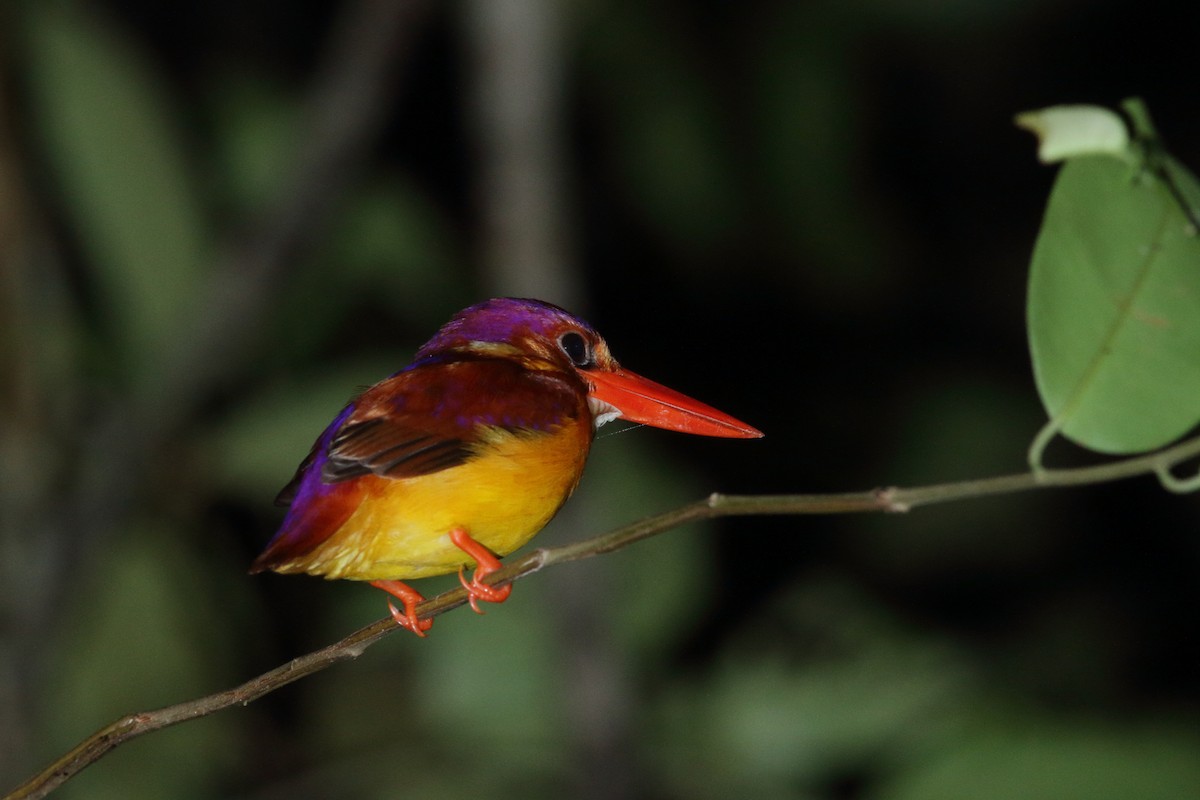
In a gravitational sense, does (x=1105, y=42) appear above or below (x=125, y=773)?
above

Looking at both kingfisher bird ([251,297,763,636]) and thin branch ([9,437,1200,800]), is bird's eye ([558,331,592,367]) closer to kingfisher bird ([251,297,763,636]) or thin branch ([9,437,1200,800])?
kingfisher bird ([251,297,763,636])

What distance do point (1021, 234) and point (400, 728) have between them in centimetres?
301

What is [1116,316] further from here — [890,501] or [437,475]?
[437,475]

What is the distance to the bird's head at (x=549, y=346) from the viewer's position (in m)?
1.04

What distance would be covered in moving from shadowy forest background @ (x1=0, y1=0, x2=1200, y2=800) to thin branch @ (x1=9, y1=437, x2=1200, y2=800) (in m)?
1.44

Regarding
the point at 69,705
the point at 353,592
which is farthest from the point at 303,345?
the point at 69,705

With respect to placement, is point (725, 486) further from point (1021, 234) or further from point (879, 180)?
point (1021, 234)

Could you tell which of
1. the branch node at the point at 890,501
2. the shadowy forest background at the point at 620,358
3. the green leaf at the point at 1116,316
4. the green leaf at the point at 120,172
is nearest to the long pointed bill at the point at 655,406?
the branch node at the point at 890,501

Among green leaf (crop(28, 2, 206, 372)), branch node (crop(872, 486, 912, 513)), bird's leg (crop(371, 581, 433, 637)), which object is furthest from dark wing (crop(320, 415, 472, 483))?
green leaf (crop(28, 2, 206, 372))

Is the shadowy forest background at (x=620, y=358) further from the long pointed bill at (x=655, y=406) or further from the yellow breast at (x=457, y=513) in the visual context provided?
the yellow breast at (x=457, y=513)

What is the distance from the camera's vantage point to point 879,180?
4.52 m

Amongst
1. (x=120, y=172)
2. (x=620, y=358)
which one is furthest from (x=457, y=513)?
(x=620, y=358)

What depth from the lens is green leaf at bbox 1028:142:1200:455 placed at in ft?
3.67

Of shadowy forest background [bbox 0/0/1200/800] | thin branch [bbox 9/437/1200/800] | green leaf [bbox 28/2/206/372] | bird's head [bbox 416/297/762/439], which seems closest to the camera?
thin branch [bbox 9/437/1200/800]
